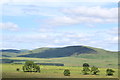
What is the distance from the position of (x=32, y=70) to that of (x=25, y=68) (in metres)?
5.51

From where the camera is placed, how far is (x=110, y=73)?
4624 inches

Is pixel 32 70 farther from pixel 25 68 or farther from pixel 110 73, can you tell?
pixel 110 73

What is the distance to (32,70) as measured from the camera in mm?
118938

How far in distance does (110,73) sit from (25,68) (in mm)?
43338

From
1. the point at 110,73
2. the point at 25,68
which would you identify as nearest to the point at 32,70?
the point at 25,68

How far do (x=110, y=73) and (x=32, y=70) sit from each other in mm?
38976

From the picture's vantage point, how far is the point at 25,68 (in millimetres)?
122625
